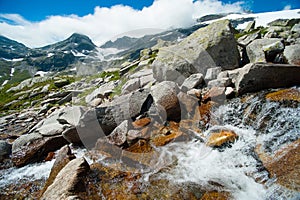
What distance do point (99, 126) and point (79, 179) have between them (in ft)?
8.31

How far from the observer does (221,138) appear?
17.9 ft

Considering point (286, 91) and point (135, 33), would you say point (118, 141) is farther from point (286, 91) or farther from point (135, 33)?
point (135, 33)

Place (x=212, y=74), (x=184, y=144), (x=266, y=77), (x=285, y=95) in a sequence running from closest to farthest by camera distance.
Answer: (x=184, y=144), (x=285, y=95), (x=266, y=77), (x=212, y=74)

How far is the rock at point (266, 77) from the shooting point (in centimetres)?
669

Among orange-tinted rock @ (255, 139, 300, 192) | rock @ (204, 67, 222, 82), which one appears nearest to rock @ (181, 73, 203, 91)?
rock @ (204, 67, 222, 82)

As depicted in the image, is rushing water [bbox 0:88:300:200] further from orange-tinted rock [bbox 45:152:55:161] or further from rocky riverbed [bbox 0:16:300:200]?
orange-tinted rock [bbox 45:152:55:161]

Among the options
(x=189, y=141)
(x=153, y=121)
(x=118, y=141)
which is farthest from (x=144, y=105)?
(x=189, y=141)

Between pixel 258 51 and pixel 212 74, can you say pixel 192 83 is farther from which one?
pixel 258 51

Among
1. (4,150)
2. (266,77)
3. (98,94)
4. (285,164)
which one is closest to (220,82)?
(266,77)

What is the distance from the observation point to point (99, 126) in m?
7.06

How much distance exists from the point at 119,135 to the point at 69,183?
7.69 ft

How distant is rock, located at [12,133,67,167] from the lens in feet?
23.1

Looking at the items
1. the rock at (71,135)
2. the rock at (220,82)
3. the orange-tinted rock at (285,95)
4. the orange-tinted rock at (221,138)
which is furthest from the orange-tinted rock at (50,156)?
the orange-tinted rock at (285,95)

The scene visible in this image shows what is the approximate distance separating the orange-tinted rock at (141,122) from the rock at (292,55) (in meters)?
6.38
